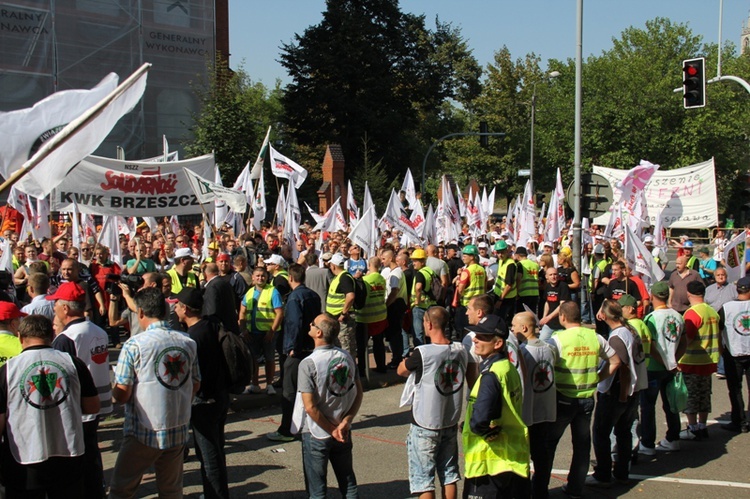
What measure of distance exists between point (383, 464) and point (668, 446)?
287 centimetres

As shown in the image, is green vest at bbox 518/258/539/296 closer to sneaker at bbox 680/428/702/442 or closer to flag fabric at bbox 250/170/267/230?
sneaker at bbox 680/428/702/442

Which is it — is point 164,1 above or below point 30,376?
above

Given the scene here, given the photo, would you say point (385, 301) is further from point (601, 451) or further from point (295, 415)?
point (295, 415)

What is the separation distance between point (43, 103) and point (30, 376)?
2.47m

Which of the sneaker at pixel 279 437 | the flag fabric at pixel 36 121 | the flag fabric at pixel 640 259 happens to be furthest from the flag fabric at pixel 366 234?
the flag fabric at pixel 36 121

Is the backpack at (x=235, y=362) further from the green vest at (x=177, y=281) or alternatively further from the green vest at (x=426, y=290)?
the green vest at (x=426, y=290)

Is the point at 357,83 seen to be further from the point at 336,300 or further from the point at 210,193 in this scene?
the point at 336,300

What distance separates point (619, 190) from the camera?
54.4 feet

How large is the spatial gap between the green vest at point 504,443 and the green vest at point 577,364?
1.05 metres

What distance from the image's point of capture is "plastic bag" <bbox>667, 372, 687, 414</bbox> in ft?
25.0

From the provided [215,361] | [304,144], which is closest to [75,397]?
[215,361]

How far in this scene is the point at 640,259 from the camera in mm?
11070

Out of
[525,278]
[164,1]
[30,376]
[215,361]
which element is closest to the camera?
[30,376]

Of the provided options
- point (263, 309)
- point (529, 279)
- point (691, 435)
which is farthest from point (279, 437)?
point (529, 279)
